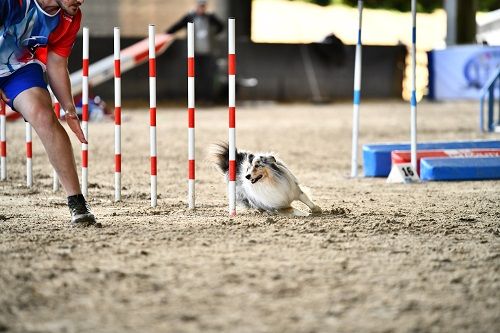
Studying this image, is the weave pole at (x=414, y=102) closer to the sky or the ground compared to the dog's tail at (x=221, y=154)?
closer to the sky

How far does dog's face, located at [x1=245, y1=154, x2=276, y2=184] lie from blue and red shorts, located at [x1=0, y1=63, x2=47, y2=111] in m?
1.37

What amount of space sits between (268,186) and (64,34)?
155 centimetres

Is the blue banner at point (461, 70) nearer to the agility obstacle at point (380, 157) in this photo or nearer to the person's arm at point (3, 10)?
the agility obstacle at point (380, 157)

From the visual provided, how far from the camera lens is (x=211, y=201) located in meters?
6.57

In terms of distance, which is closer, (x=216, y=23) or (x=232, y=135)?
(x=232, y=135)

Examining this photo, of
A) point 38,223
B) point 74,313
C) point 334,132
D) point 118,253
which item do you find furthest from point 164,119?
point 74,313

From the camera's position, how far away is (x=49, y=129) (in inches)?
206

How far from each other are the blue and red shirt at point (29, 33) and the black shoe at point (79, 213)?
0.83m

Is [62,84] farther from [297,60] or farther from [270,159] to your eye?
[297,60]

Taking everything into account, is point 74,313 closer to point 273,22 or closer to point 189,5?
point 189,5

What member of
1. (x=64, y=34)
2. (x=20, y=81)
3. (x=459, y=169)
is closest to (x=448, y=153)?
(x=459, y=169)

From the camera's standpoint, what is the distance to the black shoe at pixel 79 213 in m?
5.29

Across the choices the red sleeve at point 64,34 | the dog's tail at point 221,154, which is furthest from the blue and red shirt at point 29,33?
the dog's tail at point 221,154

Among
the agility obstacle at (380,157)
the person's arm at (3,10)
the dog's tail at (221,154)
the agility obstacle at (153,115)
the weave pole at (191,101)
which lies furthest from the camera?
the agility obstacle at (380,157)
